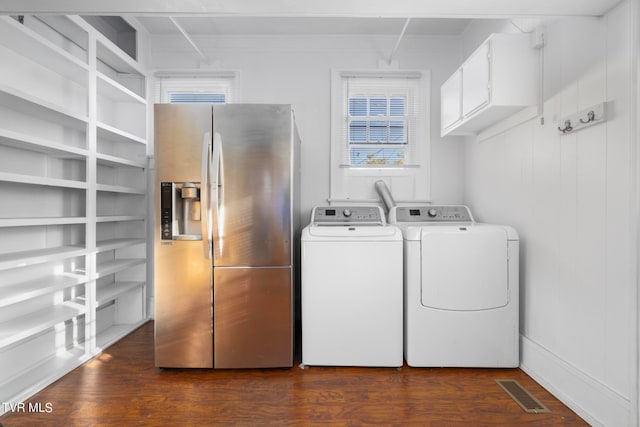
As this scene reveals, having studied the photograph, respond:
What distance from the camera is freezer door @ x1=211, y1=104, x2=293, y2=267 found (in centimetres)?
216

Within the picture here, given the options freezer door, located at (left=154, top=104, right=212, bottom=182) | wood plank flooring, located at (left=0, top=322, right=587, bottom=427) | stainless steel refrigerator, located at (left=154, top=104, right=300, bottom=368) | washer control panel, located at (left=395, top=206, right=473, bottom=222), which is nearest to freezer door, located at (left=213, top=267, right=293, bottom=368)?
stainless steel refrigerator, located at (left=154, top=104, right=300, bottom=368)

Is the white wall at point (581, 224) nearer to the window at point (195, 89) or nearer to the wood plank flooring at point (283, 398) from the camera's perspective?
the wood plank flooring at point (283, 398)

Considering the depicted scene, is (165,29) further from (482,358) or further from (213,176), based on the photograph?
(482,358)

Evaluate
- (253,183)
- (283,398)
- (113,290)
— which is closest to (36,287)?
(113,290)

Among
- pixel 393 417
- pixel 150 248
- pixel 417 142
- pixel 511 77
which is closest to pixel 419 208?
pixel 417 142

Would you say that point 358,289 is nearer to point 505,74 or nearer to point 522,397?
point 522,397

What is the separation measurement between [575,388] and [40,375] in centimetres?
311

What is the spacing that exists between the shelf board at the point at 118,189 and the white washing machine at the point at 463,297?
7.50 feet

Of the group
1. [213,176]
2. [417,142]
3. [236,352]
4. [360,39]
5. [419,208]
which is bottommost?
[236,352]

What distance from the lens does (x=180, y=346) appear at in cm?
219

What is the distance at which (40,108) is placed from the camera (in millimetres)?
2006

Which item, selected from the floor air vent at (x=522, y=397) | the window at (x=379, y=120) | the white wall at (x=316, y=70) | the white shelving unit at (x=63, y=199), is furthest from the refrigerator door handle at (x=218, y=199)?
the floor air vent at (x=522, y=397)

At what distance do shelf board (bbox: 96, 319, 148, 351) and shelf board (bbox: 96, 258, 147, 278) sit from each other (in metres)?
0.51

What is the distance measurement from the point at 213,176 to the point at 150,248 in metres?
1.54
